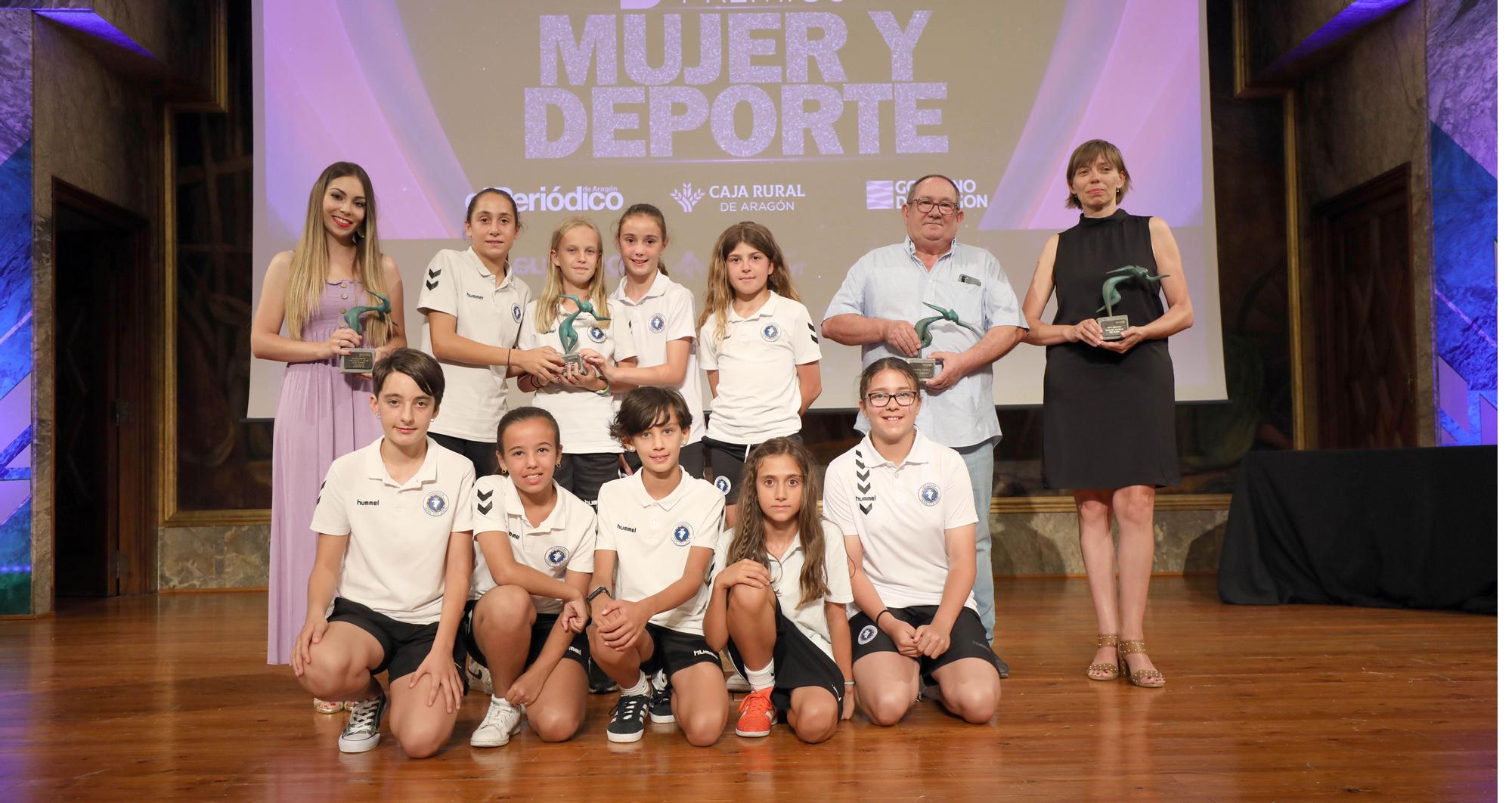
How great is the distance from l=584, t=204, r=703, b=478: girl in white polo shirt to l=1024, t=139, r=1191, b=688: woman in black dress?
3.32 feet

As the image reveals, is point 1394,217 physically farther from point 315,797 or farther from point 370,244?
point 315,797

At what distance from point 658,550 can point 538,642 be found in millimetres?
358

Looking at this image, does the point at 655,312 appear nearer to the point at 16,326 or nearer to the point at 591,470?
the point at 591,470

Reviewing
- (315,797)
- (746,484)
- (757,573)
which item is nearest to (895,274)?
(746,484)

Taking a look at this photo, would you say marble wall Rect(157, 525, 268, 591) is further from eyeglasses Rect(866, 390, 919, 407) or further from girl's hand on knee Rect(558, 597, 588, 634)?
eyeglasses Rect(866, 390, 919, 407)

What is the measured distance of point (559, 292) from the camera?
3.20 m

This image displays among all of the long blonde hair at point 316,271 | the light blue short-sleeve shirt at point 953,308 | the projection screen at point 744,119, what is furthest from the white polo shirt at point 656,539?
the projection screen at point 744,119

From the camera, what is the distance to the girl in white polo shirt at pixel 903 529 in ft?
8.70

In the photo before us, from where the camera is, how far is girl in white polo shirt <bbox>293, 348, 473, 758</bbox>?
8.07ft

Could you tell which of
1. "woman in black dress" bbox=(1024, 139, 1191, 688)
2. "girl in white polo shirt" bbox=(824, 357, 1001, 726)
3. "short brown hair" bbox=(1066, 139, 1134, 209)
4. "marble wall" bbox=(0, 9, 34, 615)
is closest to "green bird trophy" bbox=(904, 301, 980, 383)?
"woman in black dress" bbox=(1024, 139, 1191, 688)

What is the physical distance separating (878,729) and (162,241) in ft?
16.4

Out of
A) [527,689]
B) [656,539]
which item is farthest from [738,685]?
[527,689]

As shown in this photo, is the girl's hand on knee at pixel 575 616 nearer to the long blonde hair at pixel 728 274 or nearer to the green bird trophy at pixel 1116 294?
the long blonde hair at pixel 728 274

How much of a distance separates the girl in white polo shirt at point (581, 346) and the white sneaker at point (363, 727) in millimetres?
876
